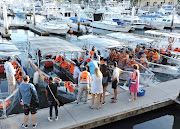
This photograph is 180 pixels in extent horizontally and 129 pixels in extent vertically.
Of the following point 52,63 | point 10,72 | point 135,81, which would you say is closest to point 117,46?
point 52,63

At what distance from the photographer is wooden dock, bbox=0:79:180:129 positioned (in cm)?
692

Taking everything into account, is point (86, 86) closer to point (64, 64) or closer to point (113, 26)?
point (64, 64)

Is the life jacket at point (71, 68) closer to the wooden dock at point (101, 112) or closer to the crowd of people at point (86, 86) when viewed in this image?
the wooden dock at point (101, 112)

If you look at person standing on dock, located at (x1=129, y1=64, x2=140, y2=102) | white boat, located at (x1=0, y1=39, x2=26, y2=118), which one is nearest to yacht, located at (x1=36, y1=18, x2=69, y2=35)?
white boat, located at (x1=0, y1=39, x2=26, y2=118)

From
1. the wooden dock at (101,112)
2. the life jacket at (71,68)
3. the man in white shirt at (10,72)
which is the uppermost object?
the man in white shirt at (10,72)

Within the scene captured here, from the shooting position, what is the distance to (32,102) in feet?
20.9

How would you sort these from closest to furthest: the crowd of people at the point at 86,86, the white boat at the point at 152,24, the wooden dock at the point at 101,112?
1. the crowd of people at the point at 86,86
2. the wooden dock at the point at 101,112
3. the white boat at the point at 152,24

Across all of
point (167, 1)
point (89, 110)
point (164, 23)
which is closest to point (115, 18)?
point (164, 23)

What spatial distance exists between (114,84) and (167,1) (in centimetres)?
10306

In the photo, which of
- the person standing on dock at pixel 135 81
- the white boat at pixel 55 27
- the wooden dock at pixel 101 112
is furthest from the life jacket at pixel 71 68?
the white boat at pixel 55 27

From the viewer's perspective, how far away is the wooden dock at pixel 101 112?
6922mm

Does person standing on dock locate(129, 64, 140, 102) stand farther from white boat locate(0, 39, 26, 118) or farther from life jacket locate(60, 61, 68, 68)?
life jacket locate(60, 61, 68, 68)

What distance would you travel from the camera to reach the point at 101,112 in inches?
307

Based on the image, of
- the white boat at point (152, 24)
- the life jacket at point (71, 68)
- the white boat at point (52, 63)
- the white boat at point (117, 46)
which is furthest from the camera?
the white boat at point (152, 24)
